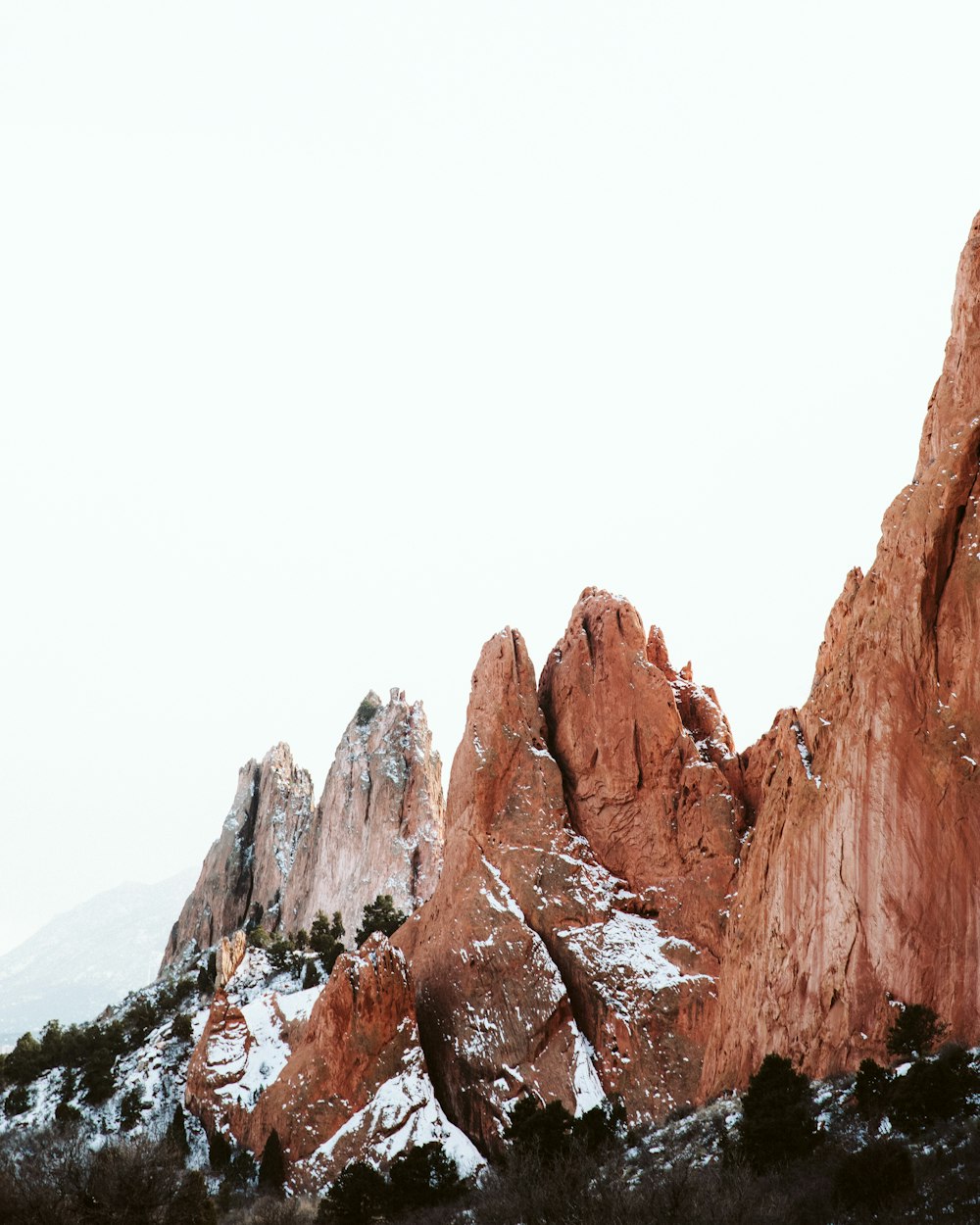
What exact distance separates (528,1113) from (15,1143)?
18.6 meters

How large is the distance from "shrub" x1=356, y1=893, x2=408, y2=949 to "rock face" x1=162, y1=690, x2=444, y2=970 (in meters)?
6.43

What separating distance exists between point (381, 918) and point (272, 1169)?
31.7 metres

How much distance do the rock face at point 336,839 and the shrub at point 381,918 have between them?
6.43 metres

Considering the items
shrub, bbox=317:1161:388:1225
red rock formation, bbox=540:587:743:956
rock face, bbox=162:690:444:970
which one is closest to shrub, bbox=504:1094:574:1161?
shrub, bbox=317:1161:388:1225

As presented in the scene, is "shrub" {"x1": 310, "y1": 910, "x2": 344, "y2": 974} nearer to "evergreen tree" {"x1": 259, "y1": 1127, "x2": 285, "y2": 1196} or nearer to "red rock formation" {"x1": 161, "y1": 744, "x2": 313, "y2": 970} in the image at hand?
"evergreen tree" {"x1": 259, "y1": 1127, "x2": 285, "y2": 1196}

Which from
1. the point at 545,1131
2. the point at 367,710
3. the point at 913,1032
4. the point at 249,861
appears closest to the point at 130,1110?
the point at 545,1131

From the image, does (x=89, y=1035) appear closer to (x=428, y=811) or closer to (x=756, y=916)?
(x=428, y=811)

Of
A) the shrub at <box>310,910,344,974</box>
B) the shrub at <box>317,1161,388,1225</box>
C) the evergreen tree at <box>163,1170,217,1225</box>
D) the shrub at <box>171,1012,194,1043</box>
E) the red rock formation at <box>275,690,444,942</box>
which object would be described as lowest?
the shrub at <box>317,1161,388,1225</box>

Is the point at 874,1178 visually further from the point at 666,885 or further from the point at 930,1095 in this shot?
the point at 666,885

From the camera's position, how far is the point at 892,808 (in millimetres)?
31531

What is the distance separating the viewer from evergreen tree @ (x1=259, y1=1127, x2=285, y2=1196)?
3872 centimetres

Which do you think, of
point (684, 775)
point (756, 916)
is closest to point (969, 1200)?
point (756, 916)

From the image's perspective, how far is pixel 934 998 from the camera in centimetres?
2984

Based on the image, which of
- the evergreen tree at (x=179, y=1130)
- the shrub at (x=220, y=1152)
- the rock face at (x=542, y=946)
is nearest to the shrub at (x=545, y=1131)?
Result: the rock face at (x=542, y=946)
